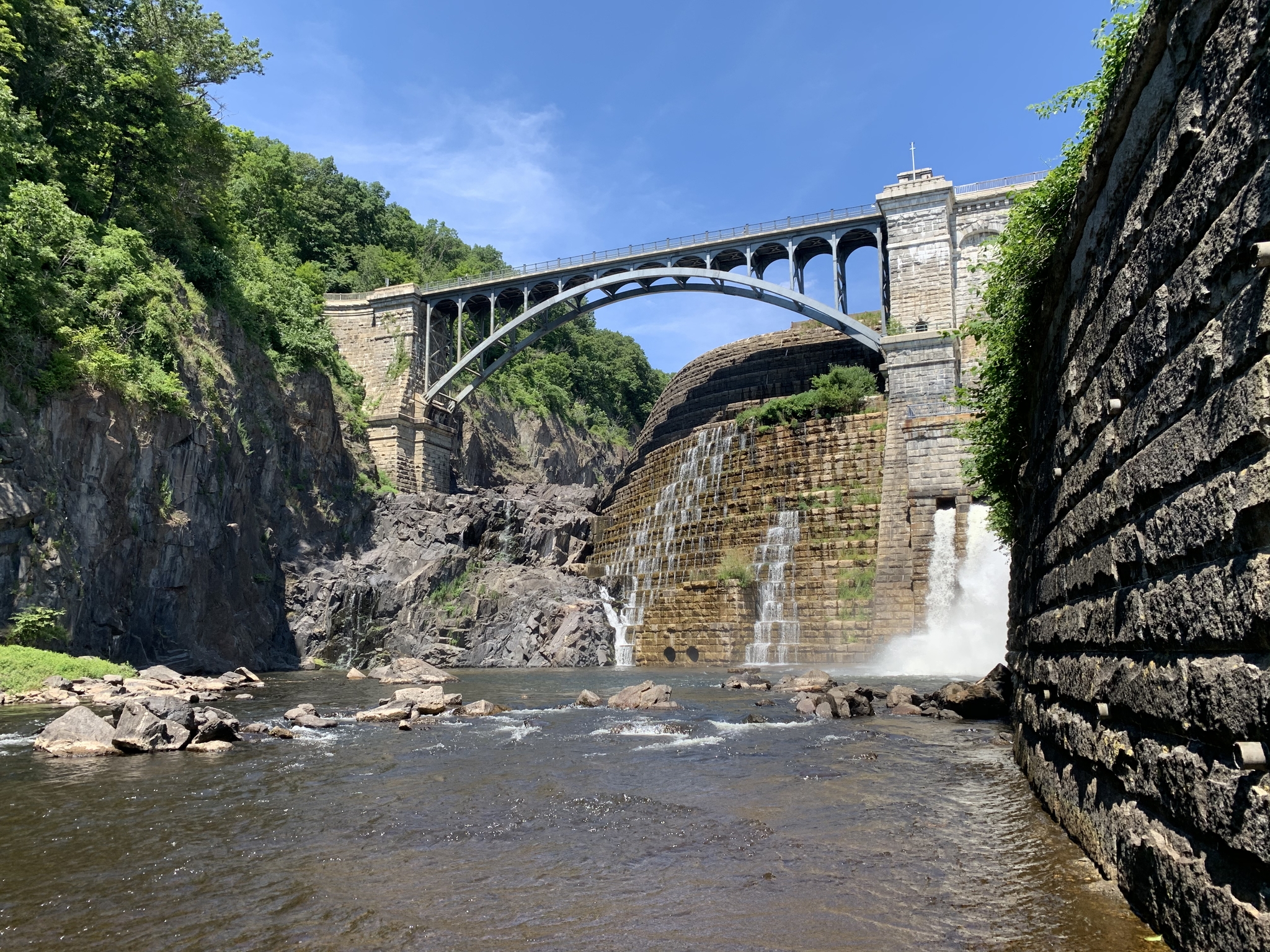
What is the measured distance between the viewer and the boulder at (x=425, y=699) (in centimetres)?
1512

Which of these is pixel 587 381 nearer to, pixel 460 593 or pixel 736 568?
pixel 460 593

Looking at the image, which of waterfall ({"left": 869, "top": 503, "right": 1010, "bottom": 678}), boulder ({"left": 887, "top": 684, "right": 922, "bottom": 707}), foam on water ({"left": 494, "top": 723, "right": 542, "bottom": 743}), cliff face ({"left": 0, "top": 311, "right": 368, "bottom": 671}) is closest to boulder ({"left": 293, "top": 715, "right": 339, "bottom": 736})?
foam on water ({"left": 494, "top": 723, "right": 542, "bottom": 743})

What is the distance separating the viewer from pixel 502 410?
53.7m

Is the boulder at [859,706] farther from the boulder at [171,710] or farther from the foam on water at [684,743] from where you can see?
the boulder at [171,710]

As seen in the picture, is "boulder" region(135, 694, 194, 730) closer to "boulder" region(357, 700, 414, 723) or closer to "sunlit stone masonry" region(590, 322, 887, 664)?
"boulder" region(357, 700, 414, 723)

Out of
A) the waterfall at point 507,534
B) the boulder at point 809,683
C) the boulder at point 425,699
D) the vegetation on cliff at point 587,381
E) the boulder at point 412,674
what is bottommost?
the boulder at point 412,674

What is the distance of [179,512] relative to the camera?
25.7 metres

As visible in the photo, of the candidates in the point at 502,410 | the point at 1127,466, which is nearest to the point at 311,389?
the point at 502,410

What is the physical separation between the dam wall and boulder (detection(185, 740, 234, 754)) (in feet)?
31.4

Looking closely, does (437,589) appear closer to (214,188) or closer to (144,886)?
(214,188)

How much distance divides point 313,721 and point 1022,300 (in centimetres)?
1173

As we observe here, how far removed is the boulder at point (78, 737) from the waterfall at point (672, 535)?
22.7 metres

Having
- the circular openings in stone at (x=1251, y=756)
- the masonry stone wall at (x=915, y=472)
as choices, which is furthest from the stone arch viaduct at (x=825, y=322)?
the circular openings in stone at (x=1251, y=756)

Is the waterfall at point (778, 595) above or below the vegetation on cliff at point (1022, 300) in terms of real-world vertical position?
below
